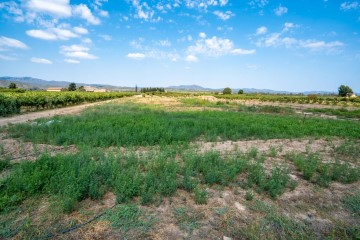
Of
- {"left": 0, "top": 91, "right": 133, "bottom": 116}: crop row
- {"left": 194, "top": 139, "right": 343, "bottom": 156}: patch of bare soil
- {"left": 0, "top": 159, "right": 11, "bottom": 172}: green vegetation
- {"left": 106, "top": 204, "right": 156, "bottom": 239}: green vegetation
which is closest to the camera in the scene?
{"left": 106, "top": 204, "right": 156, "bottom": 239}: green vegetation

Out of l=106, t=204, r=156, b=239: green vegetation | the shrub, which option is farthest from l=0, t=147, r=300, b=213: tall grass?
l=106, t=204, r=156, b=239: green vegetation

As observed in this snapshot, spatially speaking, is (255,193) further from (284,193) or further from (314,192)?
(314,192)

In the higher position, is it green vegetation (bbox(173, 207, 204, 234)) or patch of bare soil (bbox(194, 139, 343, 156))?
green vegetation (bbox(173, 207, 204, 234))

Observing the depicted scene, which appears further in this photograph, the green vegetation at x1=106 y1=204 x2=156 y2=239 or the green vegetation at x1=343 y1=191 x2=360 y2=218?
the green vegetation at x1=343 y1=191 x2=360 y2=218

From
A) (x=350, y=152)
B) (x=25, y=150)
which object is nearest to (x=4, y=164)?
(x=25, y=150)

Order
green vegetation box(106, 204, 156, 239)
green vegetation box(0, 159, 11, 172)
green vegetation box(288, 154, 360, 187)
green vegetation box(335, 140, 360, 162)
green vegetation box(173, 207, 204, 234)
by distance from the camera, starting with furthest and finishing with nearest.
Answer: green vegetation box(335, 140, 360, 162) < green vegetation box(0, 159, 11, 172) < green vegetation box(288, 154, 360, 187) < green vegetation box(173, 207, 204, 234) < green vegetation box(106, 204, 156, 239)

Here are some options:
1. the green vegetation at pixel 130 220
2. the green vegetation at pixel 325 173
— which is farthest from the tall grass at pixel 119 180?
the green vegetation at pixel 325 173

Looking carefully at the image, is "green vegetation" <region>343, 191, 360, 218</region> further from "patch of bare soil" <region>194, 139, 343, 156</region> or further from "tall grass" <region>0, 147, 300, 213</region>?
"patch of bare soil" <region>194, 139, 343, 156</region>

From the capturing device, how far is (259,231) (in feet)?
11.7

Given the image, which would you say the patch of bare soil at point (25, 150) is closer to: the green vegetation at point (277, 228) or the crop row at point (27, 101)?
the green vegetation at point (277, 228)

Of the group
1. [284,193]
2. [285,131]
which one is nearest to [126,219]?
[284,193]

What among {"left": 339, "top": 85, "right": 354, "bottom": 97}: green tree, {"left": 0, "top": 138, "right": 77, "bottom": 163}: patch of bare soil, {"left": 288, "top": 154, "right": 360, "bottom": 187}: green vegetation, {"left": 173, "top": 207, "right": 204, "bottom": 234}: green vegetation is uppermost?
{"left": 339, "top": 85, "right": 354, "bottom": 97}: green tree

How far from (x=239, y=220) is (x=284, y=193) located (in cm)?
160

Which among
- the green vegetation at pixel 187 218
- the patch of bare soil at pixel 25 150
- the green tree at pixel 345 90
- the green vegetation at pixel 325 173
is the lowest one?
the patch of bare soil at pixel 25 150
